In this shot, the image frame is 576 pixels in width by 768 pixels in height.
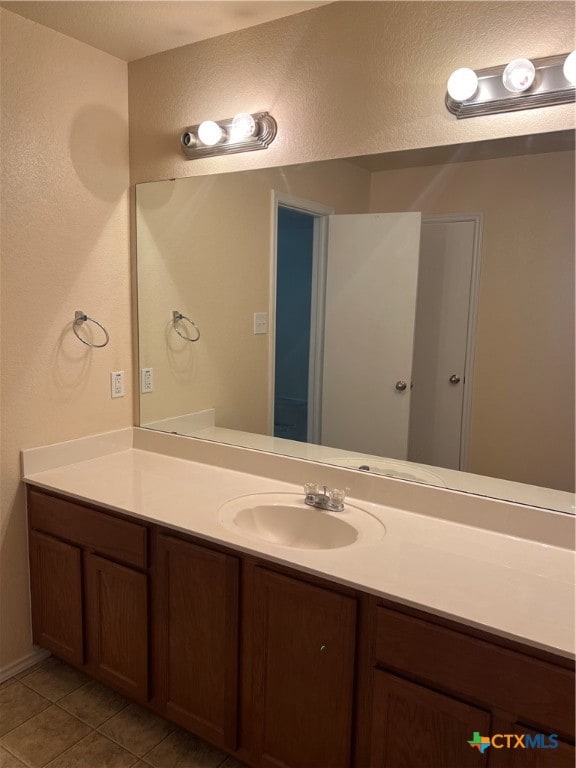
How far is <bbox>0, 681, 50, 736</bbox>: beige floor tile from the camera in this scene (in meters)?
1.93

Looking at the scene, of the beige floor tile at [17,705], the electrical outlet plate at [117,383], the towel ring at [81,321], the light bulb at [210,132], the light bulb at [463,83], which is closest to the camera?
the light bulb at [463,83]

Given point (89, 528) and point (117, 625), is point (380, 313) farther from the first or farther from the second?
point (117, 625)

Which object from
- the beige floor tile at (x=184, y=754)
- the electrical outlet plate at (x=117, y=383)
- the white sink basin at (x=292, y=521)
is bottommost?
the beige floor tile at (x=184, y=754)

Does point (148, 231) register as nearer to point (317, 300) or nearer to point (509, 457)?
point (317, 300)

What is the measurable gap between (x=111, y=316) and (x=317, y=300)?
3.00 ft

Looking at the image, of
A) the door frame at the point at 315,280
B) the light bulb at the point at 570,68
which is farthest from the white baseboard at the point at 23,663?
the light bulb at the point at 570,68

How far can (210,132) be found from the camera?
2.05 meters

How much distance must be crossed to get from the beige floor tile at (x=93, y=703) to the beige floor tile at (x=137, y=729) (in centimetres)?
4

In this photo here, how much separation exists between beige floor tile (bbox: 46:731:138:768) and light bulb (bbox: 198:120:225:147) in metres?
2.14

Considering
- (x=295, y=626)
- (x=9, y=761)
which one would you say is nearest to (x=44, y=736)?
(x=9, y=761)

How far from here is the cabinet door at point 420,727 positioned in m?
1.22

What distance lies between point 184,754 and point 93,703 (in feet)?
1.45

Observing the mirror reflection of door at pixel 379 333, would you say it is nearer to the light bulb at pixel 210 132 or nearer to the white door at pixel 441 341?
the white door at pixel 441 341

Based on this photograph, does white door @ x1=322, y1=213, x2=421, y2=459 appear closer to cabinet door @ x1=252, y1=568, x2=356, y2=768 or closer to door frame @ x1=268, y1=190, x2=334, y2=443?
door frame @ x1=268, y1=190, x2=334, y2=443
